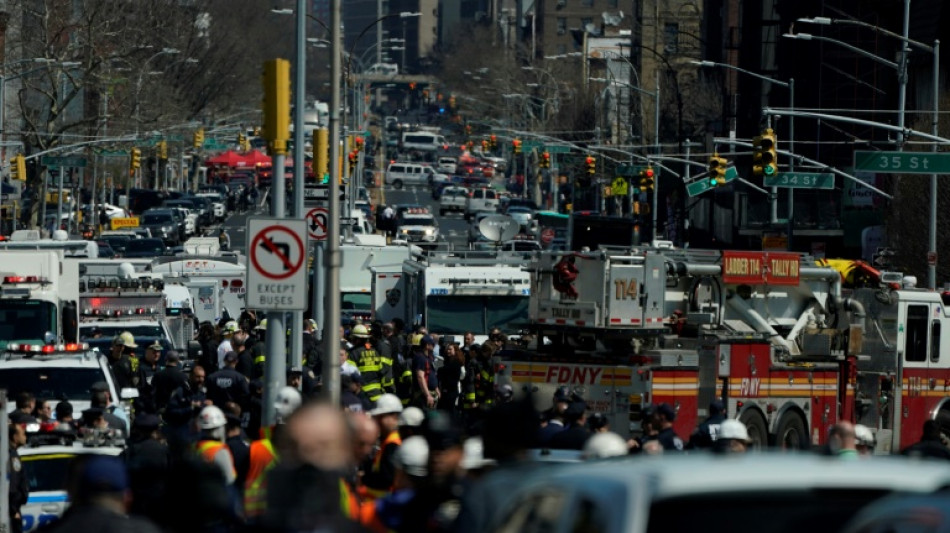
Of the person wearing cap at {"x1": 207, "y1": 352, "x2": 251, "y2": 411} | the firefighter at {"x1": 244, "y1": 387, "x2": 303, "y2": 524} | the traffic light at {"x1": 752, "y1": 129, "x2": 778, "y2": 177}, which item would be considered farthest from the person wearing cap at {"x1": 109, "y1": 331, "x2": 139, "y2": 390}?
the traffic light at {"x1": 752, "y1": 129, "x2": 778, "y2": 177}

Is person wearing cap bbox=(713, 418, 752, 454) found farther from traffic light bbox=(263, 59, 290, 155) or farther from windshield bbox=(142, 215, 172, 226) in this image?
windshield bbox=(142, 215, 172, 226)

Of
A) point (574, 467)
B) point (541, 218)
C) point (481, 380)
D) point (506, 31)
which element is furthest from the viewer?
point (506, 31)

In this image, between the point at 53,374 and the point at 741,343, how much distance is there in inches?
300

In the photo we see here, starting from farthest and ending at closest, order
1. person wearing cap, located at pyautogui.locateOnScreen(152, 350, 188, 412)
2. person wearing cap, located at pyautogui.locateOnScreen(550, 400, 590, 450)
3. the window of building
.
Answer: the window of building
person wearing cap, located at pyautogui.locateOnScreen(152, 350, 188, 412)
person wearing cap, located at pyautogui.locateOnScreen(550, 400, 590, 450)

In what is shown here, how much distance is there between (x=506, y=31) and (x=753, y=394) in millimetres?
178858

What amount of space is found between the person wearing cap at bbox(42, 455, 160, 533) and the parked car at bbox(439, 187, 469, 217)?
90.5 m

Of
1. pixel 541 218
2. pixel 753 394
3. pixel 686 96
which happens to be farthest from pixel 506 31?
pixel 753 394

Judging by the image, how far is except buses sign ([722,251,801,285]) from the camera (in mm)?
23375

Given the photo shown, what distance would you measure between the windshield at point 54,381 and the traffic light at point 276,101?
15.0 feet

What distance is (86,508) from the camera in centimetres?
759

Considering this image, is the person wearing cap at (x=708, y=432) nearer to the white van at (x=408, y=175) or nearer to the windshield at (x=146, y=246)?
the windshield at (x=146, y=246)

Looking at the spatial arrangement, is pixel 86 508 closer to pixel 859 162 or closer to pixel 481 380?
pixel 481 380

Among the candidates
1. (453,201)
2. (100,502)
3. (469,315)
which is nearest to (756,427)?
(469,315)

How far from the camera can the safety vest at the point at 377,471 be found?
11.2 m
